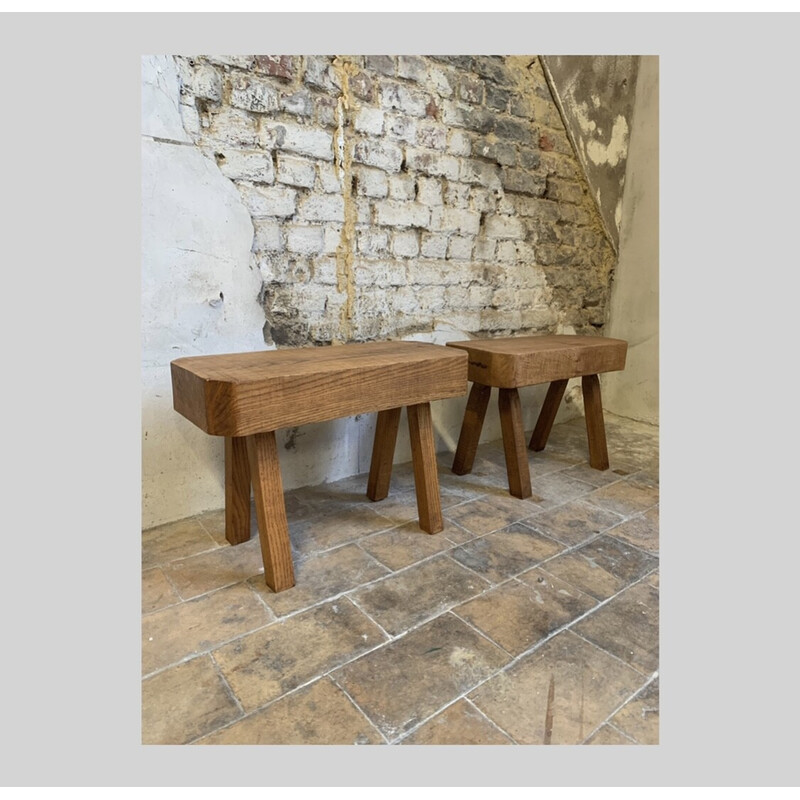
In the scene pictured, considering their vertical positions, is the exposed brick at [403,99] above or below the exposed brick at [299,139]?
above

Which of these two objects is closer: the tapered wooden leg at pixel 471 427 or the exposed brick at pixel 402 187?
the exposed brick at pixel 402 187

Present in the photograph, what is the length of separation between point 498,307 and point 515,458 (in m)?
0.95

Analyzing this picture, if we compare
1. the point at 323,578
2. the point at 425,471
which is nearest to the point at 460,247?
the point at 425,471

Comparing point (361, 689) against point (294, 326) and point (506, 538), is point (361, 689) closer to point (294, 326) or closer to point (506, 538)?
point (506, 538)

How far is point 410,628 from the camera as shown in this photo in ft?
4.73

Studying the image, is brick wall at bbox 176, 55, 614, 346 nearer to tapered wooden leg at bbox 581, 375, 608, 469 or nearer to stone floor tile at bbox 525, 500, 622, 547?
tapered wooden leg at bbox 581, 375, 608, 469

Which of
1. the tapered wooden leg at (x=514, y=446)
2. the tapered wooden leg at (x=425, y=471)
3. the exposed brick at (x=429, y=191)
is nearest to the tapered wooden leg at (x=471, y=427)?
the tapered wooden leg at (x=514, y=446)

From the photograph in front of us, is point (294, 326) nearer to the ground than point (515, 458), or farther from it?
farther from it

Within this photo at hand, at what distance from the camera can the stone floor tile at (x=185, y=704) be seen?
3.66ft

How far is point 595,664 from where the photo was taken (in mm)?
1313

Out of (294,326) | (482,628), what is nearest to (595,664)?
(482,628)

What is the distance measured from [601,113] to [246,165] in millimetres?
2227

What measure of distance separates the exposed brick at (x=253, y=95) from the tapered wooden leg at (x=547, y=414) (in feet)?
6.08

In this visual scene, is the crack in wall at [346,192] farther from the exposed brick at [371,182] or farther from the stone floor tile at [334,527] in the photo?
the stone floor tile at [334,527]
